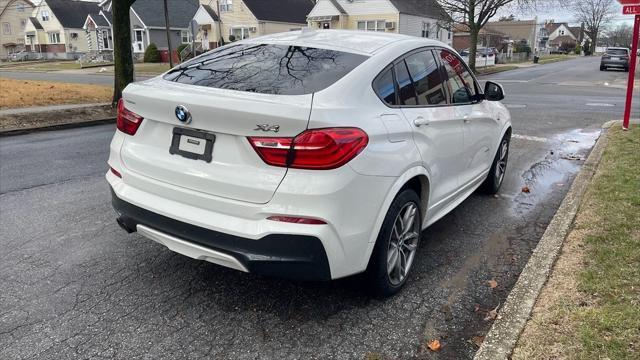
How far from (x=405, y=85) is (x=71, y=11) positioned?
69810mm

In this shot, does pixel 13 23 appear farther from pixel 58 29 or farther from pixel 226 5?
pixel 226 5

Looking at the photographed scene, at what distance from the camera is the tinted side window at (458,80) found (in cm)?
435

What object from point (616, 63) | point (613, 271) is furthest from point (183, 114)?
point (616, 63)

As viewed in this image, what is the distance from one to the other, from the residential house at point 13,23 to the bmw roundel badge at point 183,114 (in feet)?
256

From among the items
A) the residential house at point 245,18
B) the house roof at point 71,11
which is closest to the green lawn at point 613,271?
the residential house at point 245,18

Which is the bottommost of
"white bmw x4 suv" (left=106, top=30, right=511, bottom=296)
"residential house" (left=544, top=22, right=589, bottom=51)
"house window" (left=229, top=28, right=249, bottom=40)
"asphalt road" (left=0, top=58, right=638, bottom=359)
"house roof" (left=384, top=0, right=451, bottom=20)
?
"asphalt road" (left=0, top=58, right=638, bottom=359)

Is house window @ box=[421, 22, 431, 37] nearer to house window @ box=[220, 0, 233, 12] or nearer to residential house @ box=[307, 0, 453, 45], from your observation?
residential house @ box=[307, 0, 453, 45]

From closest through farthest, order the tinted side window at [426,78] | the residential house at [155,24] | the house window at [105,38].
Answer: the tinted side window at [426,78] → the residential house at [155,24] → the house window at [105,38]

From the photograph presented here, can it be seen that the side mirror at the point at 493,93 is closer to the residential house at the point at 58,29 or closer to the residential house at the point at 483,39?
the residential house at the point at 58,29

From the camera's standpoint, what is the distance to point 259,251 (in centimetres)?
279

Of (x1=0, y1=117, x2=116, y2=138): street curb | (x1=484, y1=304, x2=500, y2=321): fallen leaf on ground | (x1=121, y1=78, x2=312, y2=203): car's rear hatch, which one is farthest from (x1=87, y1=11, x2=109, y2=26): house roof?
(x1=484, y1=304, x2=500, y2=321): fallen leaf on ground

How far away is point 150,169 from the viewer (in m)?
3.20

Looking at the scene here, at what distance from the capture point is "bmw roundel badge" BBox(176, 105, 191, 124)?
9.71ft

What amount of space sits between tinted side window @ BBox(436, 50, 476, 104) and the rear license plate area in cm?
220
